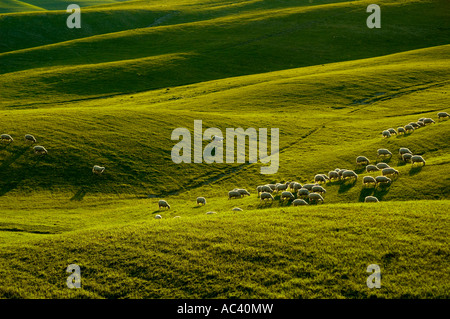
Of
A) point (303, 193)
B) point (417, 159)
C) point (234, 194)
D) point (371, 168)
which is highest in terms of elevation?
point (417, 159)

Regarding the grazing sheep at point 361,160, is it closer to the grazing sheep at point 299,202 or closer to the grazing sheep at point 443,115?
the grazing sheep at point 299,202

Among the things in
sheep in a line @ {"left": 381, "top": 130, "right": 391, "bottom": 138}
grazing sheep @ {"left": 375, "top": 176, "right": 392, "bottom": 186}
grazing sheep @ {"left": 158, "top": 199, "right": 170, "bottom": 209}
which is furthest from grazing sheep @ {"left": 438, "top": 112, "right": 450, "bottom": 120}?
grazing sheep @ {"left": 158, "top": 199, "right": 170, "bottom": 209}

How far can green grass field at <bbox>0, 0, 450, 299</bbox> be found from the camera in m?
17.0

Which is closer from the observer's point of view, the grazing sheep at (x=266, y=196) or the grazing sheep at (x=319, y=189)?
the grazing sheep at (x=319, y=189)

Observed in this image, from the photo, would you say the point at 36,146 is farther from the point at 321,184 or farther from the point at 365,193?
the point at 365,193

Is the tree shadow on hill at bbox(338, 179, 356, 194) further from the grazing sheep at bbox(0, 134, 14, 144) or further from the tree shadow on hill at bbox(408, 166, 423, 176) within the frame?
the grazing sheep at bbox(0, 134, 14, 144)

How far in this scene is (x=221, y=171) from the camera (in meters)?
42.2

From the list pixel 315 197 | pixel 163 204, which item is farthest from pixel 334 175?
pixel 163 204

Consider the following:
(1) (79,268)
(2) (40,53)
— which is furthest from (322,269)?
(2) (40,53)

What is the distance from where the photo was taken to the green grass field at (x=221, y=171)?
1700cm

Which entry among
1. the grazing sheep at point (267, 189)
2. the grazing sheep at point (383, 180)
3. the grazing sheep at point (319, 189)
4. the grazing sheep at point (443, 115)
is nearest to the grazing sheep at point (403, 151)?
the grazing sheep at point (383, 180)

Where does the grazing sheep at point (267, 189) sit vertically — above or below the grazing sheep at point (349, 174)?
below

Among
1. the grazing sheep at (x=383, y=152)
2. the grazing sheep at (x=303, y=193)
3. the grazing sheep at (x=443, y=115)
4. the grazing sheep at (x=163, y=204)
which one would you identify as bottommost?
the grazing sheep at (x=163, y=204)
